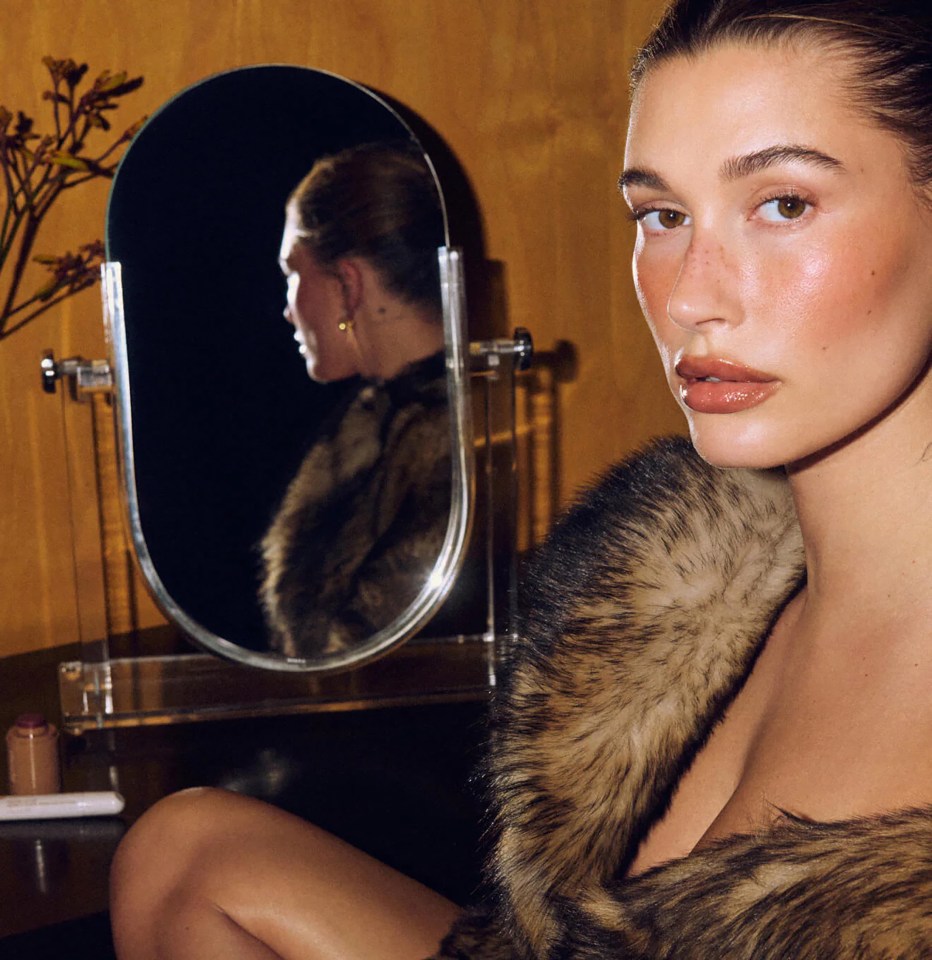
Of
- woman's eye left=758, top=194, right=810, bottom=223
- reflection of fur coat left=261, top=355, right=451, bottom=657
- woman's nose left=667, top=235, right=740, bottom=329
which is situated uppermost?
woman's eye left=758, top=194, right=810, bottom=223

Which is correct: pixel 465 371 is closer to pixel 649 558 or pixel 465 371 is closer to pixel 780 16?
pixel 649 558

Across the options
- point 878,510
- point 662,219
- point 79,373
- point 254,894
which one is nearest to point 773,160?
point 662,219

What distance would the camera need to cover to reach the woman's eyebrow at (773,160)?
72cm

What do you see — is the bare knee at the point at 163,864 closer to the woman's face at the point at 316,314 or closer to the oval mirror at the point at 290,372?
the oval mirror at the point at 290,372

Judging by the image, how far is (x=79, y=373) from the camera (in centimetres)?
142

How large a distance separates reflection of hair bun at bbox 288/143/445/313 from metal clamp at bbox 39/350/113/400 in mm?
263

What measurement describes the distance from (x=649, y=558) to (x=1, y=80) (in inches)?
38.8

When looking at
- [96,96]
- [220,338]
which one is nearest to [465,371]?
[220,338]

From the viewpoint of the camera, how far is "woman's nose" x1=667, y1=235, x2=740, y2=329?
2.46ft

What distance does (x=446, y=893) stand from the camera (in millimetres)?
1154

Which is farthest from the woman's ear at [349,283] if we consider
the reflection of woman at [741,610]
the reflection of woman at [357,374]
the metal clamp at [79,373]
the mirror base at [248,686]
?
the reflection of woman at [741,610]

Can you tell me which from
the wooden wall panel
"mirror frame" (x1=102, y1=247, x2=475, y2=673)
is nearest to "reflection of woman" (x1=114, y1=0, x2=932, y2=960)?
"mirror frame" (x1=102, y1=247, x2=475, y2=673)

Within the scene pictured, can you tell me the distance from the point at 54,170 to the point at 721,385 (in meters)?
1.06

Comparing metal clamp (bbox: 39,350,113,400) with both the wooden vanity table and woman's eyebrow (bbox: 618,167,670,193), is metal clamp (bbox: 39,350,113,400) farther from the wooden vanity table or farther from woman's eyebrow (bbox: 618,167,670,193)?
woman's eyebrow (bbox: 618,167,670,193)
